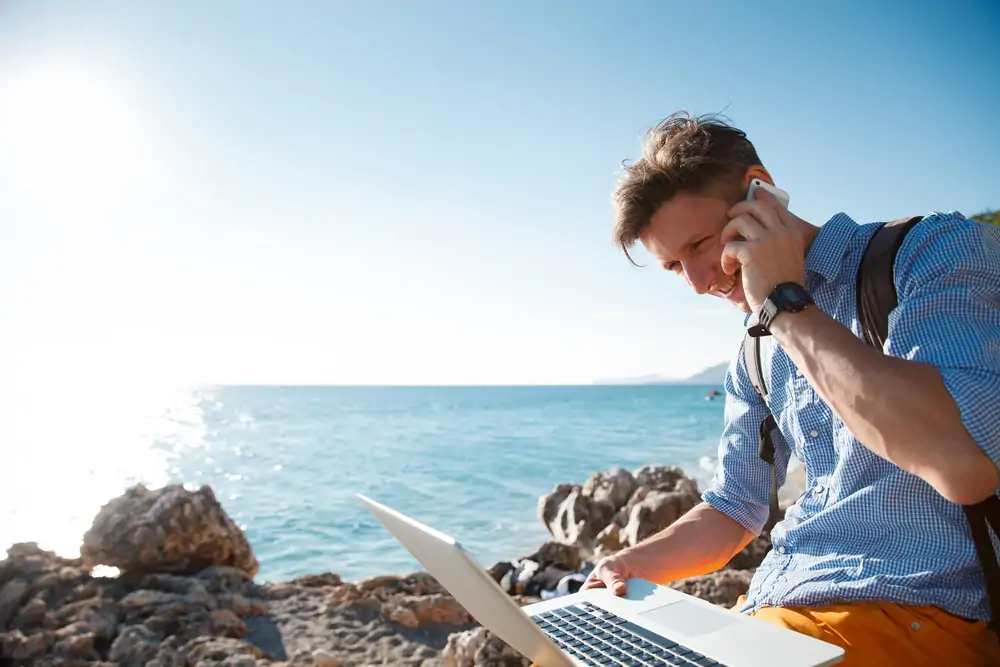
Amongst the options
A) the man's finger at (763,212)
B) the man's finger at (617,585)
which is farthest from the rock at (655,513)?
the man's finger at (763,212)

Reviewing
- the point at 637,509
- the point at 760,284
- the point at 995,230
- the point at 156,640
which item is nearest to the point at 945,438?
the point at 760,284

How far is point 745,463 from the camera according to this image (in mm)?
2340

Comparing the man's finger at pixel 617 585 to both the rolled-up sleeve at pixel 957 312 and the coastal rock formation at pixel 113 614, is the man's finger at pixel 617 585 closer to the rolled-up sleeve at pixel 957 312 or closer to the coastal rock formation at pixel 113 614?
the rolled-up sleeve at pixel 957 312

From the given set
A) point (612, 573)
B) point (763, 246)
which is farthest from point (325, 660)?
point (763, 246)

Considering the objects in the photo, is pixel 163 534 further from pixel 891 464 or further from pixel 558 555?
pixel 891 464

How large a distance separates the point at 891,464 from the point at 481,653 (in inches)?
92.3

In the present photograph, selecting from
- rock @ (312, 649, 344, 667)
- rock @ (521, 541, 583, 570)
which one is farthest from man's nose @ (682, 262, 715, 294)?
rock @ (521, 541, 583, 570)

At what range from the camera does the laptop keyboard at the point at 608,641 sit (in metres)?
1.50

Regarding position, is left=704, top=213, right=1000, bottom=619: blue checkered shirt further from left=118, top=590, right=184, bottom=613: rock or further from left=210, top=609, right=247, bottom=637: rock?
left=118, top=590, right=184, bottom=613: rock

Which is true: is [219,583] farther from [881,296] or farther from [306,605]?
[881,296]

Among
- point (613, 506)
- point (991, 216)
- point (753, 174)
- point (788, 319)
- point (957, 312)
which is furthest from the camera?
point (991, 216)

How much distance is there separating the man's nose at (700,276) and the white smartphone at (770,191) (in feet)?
0.80

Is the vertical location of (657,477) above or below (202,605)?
above

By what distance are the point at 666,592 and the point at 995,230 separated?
1.31m
